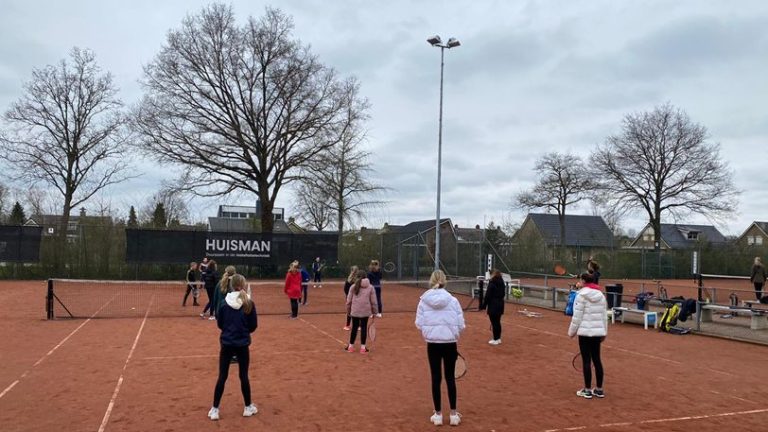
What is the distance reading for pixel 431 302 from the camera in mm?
6266

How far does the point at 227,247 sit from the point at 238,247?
59cm

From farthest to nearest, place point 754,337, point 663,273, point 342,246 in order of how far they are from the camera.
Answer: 1. point 663,273
2. point 342,246
3. point 754,337

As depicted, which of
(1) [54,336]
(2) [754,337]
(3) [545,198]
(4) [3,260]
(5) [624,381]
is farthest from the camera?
(3) [545,198]

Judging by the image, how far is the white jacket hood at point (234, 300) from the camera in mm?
6289

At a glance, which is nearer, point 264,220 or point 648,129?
point 264,220

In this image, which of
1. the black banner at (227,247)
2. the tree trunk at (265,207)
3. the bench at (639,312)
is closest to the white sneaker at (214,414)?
the bench at (639,312)

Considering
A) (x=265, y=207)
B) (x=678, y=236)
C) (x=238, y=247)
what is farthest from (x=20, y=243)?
(x=678, y=236)

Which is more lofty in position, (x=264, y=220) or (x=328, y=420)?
(x=264, y=220)

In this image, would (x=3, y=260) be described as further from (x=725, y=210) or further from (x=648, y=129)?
(x=725, y=210)

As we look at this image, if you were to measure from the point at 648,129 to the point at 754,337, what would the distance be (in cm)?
3354

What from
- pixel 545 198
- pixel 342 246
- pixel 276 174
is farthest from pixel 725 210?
pixel 276 174

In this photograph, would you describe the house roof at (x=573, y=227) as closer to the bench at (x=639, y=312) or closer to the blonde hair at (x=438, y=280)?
the bench at (x=639, y=312)

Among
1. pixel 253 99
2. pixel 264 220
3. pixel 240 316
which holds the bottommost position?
pixel 240 316

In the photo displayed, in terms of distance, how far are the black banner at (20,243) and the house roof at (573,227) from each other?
48.7 m
